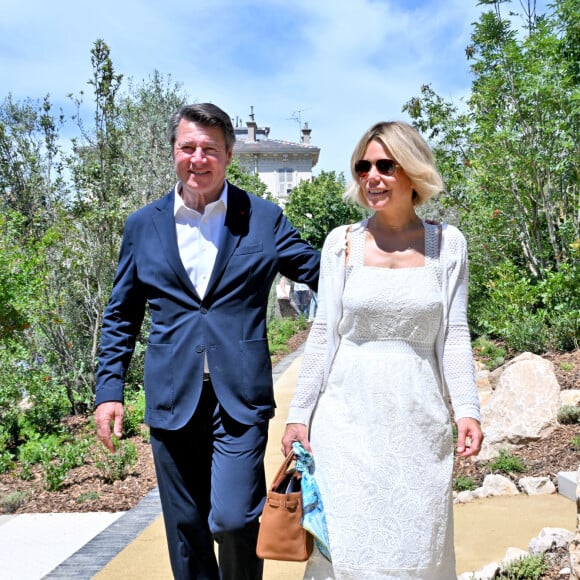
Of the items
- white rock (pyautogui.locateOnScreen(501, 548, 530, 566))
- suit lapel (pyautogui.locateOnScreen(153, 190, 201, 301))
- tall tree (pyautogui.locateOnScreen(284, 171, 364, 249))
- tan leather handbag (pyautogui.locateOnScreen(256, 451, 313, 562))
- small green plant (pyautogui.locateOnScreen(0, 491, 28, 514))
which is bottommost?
small green plant (pyautogui.locateOnScreen(0, 491, 28, 514))

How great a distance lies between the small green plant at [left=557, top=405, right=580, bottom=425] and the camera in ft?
21.2

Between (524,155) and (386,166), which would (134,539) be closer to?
(386,166)

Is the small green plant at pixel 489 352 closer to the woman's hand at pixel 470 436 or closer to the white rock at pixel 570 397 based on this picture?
the white rock at pixel 570 397

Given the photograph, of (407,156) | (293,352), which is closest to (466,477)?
(407,156)

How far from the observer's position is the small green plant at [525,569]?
11.8 feet

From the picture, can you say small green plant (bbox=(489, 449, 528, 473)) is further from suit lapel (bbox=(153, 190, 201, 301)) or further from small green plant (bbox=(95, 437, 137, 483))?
suit lapel (bbox=(153, 190, 201, 301))

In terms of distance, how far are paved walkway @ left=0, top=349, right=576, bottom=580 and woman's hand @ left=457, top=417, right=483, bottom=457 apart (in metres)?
1.63

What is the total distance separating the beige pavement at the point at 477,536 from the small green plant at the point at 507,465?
455mm

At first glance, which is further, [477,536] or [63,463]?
[63,463]

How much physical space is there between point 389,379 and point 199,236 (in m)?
1.07

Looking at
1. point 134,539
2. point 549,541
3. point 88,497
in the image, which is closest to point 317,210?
point 88,497

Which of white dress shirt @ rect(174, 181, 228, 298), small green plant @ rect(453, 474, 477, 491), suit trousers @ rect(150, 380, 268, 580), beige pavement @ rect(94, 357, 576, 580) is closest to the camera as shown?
suit trousers @ rect(150, 380, 268, 580)

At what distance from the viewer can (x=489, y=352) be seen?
36.9 ft

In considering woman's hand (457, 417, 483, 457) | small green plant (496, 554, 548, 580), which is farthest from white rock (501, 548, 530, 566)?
woman's hand (457, 417, 483, 457)
